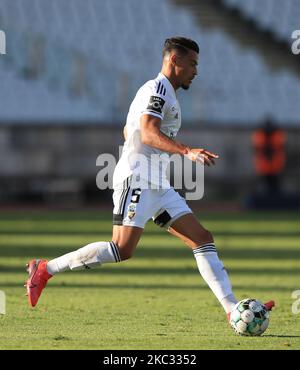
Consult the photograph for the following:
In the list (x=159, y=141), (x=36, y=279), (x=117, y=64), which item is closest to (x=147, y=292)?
(x=36, y=279)

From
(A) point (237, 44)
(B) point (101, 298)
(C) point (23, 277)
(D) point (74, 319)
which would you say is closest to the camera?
(D) point (74, 319)

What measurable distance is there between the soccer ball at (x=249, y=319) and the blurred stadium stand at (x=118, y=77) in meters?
20.6

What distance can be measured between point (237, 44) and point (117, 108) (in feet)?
18.5

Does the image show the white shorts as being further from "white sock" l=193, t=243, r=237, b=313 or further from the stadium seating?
the stadium seating

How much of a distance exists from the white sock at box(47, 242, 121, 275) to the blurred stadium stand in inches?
785

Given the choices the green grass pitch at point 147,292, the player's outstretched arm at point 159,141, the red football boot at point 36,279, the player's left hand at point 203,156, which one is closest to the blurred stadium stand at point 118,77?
the green grass pitch at point 147,292

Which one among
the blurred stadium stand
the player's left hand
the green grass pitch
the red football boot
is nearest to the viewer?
the player's left hand

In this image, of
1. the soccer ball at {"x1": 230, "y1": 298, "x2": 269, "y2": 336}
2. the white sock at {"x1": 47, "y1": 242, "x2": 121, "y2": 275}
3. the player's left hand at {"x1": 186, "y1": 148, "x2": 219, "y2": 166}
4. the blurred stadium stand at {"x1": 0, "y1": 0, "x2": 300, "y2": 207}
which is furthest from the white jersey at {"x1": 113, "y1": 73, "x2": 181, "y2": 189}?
the blurred stadium stand at {"x1": 0, "y1": 0, "x2": 300, "y2": 207}

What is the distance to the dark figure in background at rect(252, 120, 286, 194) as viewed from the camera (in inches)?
1103

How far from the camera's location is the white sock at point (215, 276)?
869 cm

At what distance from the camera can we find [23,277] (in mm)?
13406

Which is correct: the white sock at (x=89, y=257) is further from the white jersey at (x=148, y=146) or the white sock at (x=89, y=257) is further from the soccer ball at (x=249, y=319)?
the soccer ball at (x=249, y=319)
